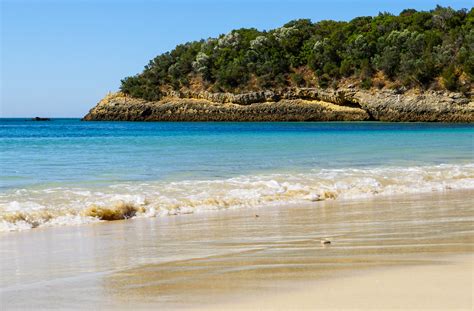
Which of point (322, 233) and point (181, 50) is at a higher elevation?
point (181, 50)

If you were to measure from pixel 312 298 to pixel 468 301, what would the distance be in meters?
0.99

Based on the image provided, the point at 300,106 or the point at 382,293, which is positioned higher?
the point at 300,106

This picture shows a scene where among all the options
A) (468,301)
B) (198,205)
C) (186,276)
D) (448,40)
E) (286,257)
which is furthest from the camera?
(448,40)

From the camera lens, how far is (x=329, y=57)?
8019 cm

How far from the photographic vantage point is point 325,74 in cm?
7944

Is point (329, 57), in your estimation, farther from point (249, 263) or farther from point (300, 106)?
point (249, 263)

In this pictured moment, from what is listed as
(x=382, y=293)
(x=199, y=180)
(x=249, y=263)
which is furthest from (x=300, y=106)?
(x=382, y=293)

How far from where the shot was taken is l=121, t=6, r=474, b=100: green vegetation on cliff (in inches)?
2849

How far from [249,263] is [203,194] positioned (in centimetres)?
578

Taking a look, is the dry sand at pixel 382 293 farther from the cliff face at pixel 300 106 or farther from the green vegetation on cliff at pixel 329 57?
the green vegetation on cliff at pixel 329 57

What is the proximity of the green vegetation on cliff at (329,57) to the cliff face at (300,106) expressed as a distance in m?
1.61

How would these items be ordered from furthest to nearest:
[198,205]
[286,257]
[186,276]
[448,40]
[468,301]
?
[448,40], [198,205], [286,257], [186,276], [468,301]

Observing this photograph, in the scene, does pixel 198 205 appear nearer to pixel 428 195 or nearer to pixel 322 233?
pixel 322 233

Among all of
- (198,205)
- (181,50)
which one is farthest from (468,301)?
(181,50)
